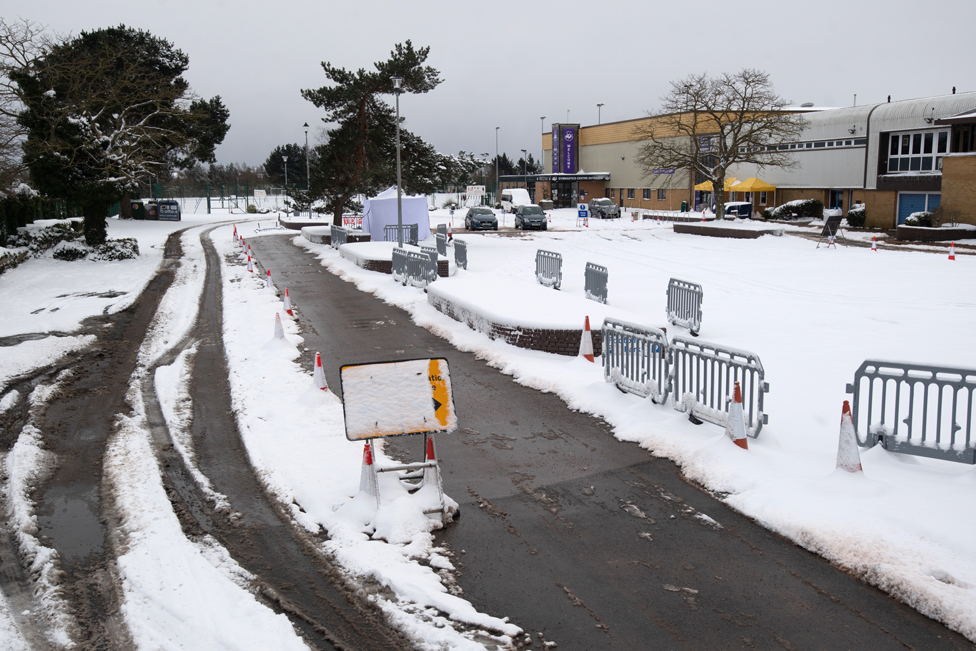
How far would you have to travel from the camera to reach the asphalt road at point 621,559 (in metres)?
4.94

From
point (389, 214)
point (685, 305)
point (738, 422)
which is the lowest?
point (738, 422)

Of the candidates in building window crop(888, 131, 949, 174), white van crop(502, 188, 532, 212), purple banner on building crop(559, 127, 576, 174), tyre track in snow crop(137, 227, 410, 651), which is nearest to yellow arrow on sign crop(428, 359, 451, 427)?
tyre track in snow crop(137, 227, 410, 651)

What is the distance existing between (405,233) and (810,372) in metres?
24.7

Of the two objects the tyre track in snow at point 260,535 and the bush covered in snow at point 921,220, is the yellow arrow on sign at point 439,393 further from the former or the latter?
the bush covered in snow at point 921,220

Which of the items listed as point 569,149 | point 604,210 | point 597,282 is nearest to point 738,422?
point 597,282

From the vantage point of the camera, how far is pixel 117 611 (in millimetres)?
5281

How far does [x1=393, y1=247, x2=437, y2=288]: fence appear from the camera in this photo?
20766mm

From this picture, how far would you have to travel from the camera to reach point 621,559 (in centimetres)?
594

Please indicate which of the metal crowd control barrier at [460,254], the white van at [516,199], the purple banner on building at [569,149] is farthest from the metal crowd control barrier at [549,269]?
the purple banner on building at [569,149]

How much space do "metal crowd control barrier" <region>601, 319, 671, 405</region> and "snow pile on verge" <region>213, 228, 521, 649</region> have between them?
357cm

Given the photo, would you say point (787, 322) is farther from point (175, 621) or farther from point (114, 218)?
point (114, 218)

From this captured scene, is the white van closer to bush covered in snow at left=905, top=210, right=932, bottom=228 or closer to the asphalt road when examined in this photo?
bush covered in snow at left=905, top=210, right=932, bottom=228

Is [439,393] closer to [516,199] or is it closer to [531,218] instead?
[531,218]

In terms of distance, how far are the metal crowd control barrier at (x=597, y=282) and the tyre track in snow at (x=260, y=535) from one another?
933 centimetres
